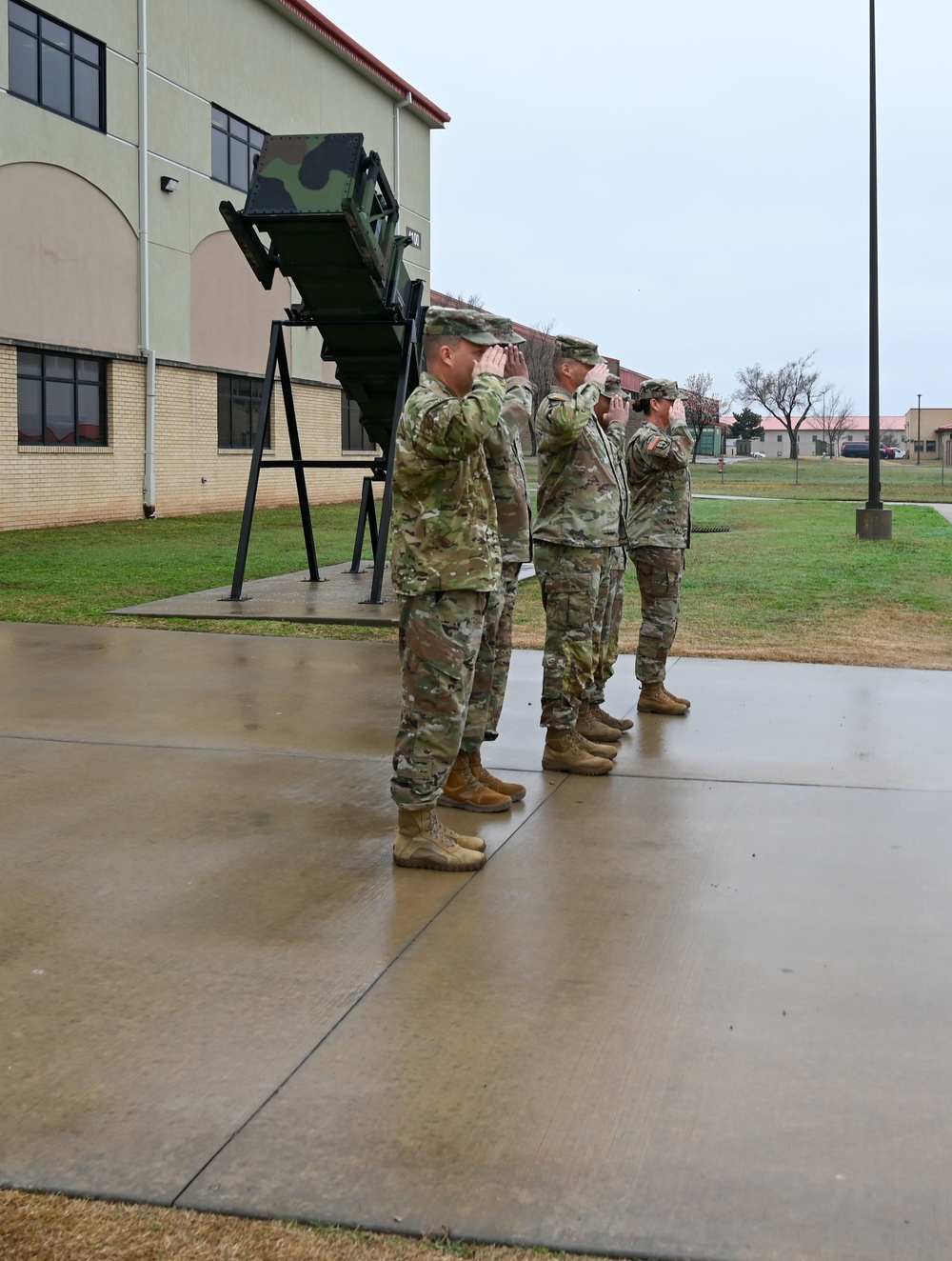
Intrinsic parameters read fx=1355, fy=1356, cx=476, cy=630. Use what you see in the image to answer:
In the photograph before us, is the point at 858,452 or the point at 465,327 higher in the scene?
the point at 858,452

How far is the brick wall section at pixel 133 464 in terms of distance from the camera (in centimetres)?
2042

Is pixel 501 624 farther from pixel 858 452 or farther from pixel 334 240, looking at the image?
pixel 858 452

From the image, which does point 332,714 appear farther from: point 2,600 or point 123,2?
point 123,2

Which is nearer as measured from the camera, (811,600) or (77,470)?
(811,600)

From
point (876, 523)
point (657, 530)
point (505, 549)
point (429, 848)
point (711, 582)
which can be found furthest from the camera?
point (876, 523)

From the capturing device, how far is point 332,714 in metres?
7.36

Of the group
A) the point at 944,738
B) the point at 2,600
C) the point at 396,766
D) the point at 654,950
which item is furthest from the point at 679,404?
the point at 2,600

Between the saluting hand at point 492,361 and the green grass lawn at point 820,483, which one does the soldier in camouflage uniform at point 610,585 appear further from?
the green grass lawn at point 820,483

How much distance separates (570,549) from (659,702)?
5.84 feet

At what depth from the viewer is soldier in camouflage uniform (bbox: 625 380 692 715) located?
24.3ft

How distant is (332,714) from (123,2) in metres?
19.1

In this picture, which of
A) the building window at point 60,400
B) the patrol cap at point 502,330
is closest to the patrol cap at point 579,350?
the patrol cap at point 502,330

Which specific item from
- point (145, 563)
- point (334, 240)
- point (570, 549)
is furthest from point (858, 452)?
point (570, 549)

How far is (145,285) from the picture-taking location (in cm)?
2306
